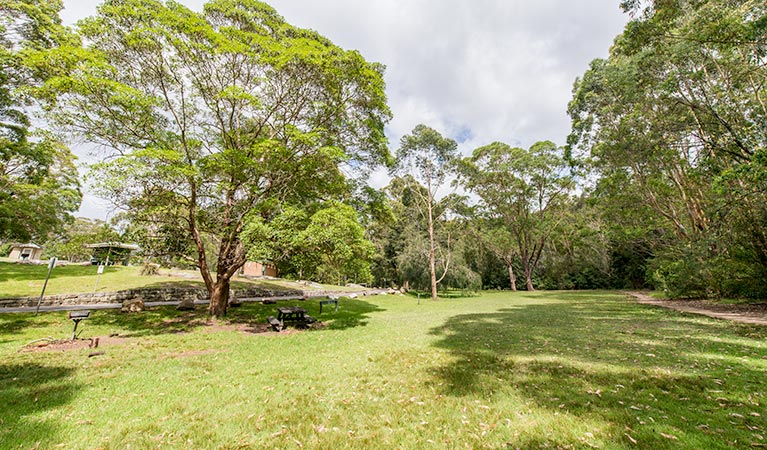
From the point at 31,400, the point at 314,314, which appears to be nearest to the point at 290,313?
the point at 314,314

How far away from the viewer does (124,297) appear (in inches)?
570

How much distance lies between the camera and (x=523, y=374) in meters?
5.24

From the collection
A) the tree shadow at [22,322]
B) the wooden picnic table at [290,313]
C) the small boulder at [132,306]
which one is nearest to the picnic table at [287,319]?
the wooden picnic table at [290,313]

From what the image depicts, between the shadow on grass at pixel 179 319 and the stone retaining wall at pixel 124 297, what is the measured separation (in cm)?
248

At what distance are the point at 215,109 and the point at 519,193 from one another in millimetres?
32202

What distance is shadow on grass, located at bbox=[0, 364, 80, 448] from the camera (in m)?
3.27

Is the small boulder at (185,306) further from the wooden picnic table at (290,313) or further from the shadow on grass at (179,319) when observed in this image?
the wooden picnic table at (290,313)

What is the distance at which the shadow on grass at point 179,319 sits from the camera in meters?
9.85

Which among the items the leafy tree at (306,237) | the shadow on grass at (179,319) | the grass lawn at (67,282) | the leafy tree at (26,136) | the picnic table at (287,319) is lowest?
the shadow on grass at (179,319)

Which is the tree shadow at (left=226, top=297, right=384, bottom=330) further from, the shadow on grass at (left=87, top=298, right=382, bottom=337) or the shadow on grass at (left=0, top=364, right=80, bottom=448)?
the shadow on grass at (left=0, top=364, right=80, bottom=448)

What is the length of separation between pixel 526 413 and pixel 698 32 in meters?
13.8

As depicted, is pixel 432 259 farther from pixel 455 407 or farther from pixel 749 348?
Answer: pixel 455 407

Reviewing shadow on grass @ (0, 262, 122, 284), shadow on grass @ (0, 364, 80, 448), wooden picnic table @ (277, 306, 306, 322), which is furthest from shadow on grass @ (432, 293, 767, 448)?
shadow on grass @ (0, 262, 122, 284)

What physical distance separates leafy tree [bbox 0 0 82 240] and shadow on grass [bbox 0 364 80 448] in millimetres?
7225
